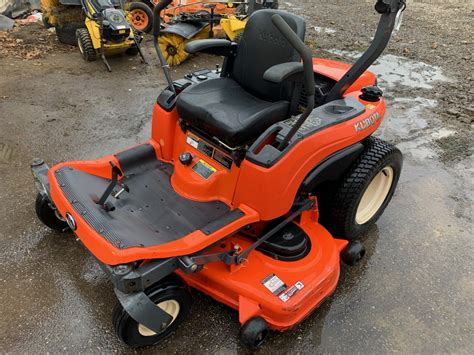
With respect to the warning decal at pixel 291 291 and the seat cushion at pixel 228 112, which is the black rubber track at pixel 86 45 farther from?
the warning decal at pixel 291 291

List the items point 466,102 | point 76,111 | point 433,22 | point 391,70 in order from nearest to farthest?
point 76,111 → point 466,102 → point 391,70 → point 433,22

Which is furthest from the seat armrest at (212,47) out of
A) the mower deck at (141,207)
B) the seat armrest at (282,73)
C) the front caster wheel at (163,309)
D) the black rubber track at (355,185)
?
the front caster wheel at (163,309)

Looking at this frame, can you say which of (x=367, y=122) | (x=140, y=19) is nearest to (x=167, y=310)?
(x=367, y=122)

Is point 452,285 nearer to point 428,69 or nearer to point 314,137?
point 314,137

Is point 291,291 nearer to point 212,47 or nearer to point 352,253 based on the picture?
point 352,253

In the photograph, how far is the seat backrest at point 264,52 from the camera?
7.97 ft

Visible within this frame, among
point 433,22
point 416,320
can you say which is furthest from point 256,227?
point 433,22

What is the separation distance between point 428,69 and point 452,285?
3.92 metres

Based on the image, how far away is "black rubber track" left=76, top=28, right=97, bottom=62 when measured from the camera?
528cm

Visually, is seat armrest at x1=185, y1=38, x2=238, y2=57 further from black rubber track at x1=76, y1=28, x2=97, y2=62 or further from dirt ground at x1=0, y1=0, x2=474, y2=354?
black rubber track at x1=76, y1=28, x2=97, y2=62

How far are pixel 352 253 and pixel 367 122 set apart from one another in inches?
30.4

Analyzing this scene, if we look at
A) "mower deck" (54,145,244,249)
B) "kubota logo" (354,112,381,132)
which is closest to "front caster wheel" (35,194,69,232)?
"mower deck" (54,145,244,249)

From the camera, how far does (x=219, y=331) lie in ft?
7.05

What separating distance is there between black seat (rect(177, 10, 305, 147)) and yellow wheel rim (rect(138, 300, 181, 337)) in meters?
0.88
